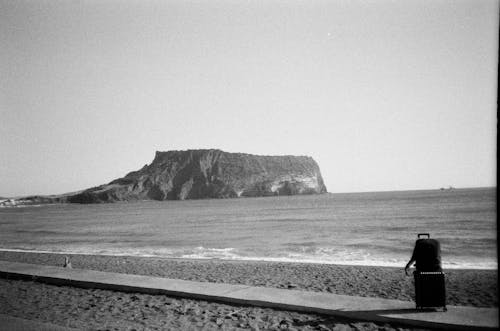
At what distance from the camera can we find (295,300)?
680 centimetres

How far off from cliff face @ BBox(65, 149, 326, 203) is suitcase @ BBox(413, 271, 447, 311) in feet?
554

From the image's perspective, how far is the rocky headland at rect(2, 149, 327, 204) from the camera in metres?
175

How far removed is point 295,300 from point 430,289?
2502mm

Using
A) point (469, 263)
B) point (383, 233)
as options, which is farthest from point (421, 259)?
point (383, 233)

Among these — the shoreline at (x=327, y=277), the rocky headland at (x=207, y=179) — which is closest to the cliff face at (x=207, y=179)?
the rocky headland at (x=207, y=179)

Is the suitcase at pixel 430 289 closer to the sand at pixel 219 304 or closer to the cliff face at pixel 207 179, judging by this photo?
the sand at pixel 219 304

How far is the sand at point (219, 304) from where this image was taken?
596 centimetres

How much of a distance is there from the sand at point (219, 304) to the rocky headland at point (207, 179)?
162m

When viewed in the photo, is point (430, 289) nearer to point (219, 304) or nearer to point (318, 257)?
point (219, 304)

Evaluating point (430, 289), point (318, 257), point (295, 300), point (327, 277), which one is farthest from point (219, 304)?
point (318, 257)

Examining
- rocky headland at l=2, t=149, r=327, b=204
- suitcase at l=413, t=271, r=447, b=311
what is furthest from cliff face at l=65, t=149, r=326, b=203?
suitcase at l=413, t=271, r=447, b=311

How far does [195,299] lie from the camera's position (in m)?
7.50

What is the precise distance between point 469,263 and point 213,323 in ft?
47.5

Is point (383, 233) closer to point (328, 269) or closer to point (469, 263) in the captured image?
point (469, 263)
